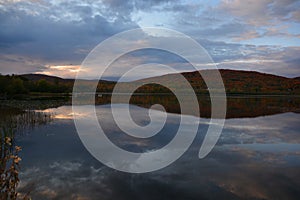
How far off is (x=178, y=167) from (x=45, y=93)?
6210cm

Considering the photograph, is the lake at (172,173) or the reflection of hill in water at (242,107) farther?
the reflection of hill in water at (242,107)

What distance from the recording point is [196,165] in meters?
7.06

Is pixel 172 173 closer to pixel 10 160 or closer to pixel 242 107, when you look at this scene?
pixel 10 160

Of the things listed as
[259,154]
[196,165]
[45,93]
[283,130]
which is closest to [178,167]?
[196,165]

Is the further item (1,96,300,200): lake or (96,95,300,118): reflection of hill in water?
(96,95,300,118): reflection of hill in water

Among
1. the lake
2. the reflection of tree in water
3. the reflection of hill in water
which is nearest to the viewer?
the reflection of tree in water

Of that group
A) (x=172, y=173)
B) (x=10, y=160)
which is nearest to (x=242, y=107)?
(x=172, y=173)

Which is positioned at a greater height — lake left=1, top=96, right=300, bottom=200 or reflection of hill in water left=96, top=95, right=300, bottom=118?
reflection of hill in water left=96, top=95, right=300, bottom=118

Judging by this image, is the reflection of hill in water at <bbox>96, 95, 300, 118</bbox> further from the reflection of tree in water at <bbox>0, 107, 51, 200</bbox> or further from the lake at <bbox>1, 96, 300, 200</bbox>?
the reflection of tree in water at <bbox>0, 107, 51, 200</bbox>

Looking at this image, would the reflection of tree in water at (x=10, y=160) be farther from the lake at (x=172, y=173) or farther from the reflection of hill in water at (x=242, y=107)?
the reflection of hill in water at (x=242, y=107)

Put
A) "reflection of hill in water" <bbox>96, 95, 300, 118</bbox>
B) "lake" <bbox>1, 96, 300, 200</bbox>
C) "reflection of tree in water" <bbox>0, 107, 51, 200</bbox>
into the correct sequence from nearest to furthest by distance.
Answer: "reflection of tree in water" <bbox>0, 107, 51, 200</bbox>, "lake" <bbox>1, 96, 300, 200</bbox>, "reflection of hill in water" <bbox>96, 95, 300, 118</bbox>

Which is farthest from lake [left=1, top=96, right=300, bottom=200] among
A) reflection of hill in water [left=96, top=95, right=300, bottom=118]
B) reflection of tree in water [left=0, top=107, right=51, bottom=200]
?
reflection of hill in water [left=96, top=95, right=300, bottom=118]

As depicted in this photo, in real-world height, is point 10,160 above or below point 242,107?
below

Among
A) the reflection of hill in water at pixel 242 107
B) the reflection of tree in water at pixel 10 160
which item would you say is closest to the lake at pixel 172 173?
the reflection of tree in water at pixel 10 160
